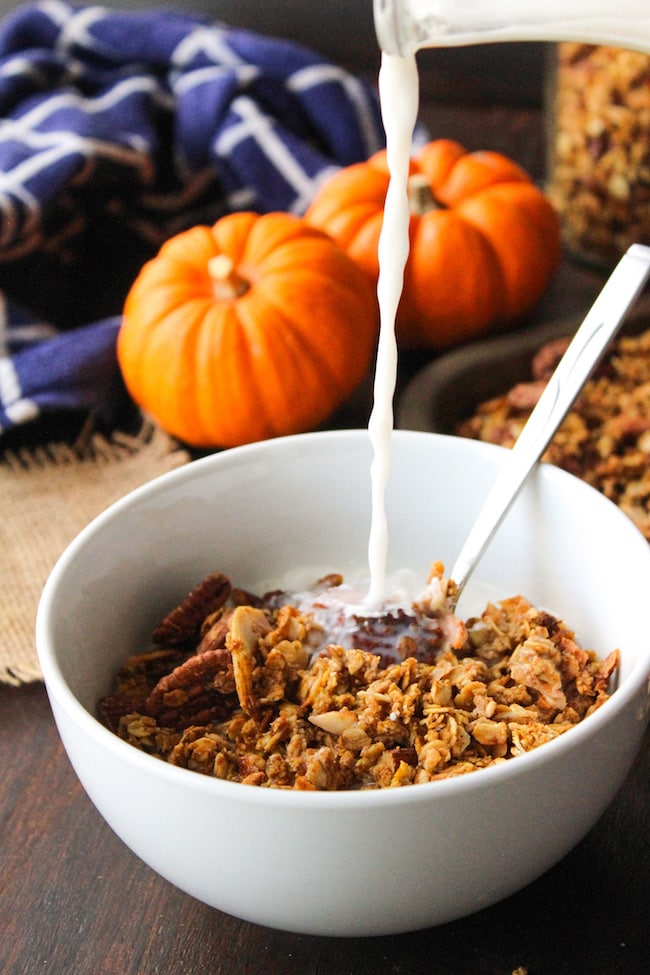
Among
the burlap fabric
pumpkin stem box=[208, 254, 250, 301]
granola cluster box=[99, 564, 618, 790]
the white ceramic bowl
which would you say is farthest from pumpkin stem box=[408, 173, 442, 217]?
granola cluster box=[99, 564, 618, 790]

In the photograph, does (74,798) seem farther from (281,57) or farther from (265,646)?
(281,57)

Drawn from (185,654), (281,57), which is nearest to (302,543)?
(185,654)

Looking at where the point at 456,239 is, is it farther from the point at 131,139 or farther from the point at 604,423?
the point at 131,139

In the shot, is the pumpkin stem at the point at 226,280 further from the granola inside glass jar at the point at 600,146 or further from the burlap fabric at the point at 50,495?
the granola inside glass jar at the point at 600,146

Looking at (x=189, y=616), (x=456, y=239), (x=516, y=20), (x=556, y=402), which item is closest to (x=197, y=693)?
(x=189, y=616)

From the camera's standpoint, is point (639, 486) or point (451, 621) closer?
point (451, 621)

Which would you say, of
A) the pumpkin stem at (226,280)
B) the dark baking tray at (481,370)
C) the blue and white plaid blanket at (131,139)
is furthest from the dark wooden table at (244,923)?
the blue and white plaid blanket at (131,139)
